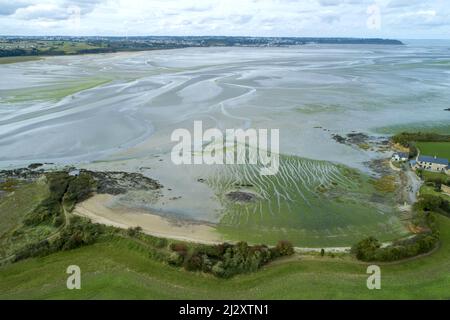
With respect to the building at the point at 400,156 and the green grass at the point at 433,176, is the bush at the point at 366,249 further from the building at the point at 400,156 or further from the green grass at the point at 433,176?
the building at the point at 400,156

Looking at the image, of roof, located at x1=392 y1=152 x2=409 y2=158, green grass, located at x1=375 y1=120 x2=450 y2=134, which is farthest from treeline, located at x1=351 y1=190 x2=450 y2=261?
green grass, located at x1=375 y1=120 x2=450 y2=134

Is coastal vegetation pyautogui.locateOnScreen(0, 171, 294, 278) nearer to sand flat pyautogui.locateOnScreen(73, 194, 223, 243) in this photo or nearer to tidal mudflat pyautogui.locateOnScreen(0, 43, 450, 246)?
sand flat pyautogui.locateOnScreen(73, 194, 223, 243)

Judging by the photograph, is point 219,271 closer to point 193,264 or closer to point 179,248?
point 193,264

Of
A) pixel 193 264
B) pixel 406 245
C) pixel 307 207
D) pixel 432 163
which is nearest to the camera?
pixel 193 264

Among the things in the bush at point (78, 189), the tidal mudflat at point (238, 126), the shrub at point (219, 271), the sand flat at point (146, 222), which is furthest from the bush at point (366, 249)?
the bush at point (78, 189)

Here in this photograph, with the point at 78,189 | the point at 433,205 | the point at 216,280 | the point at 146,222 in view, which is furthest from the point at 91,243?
the point at 433,205
